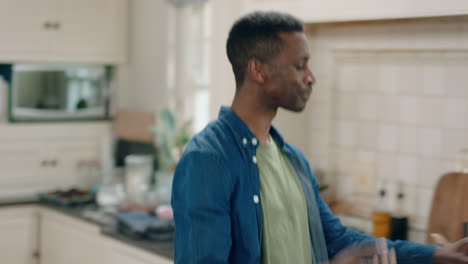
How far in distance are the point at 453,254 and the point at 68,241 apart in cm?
222

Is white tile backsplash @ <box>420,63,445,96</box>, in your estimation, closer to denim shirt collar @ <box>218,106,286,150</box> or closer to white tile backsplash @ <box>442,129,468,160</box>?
white tile backsplash @ <box>442,129,468,160</box>

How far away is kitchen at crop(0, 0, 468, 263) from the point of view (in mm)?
2396

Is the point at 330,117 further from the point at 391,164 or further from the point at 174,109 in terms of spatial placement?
the point at 174,109

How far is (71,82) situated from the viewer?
3857 mm

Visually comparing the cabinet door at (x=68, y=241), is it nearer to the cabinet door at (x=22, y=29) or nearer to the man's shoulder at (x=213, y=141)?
the cabinet door at (x=22, y=29)

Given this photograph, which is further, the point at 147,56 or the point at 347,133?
the point at 147,56

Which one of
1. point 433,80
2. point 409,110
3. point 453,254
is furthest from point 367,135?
point 453,254

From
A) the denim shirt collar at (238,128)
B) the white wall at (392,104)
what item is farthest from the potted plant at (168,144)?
the denim shirt collar at (238,128)

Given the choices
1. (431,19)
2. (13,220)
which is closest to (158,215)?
(13,220)

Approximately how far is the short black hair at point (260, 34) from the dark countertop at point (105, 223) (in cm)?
121

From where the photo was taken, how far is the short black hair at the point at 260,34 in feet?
5.18

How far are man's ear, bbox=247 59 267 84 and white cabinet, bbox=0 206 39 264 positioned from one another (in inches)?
88.3

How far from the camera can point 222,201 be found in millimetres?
1489

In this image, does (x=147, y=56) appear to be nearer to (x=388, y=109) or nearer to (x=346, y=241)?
(x=388, y=109)
